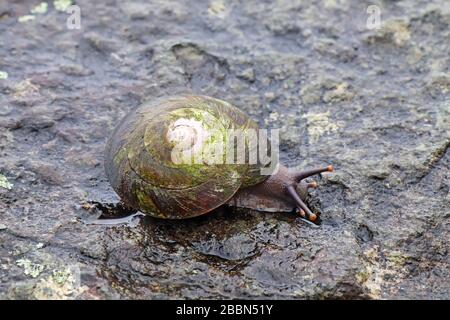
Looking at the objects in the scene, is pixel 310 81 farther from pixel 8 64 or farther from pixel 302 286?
pixel 8 64

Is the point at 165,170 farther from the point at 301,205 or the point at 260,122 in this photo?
the point at 260,122

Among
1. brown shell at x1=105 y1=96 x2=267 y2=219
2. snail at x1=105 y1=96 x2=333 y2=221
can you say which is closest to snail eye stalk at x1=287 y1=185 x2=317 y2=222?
snail at x1=105 y1=96 x2=333 y2=221

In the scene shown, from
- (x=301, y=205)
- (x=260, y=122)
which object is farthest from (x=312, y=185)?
(x=260, y=122)

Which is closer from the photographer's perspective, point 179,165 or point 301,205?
point 179,165

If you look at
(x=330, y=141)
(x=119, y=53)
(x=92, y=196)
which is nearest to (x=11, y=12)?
(x=119, y=53)

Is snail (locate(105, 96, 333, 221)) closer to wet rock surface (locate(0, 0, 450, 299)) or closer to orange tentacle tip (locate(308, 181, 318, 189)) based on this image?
orange tentacle tip (locate(308, 181, 318, 189))

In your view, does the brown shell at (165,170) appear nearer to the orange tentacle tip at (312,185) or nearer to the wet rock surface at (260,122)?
the wet rock surface at (260,122)
